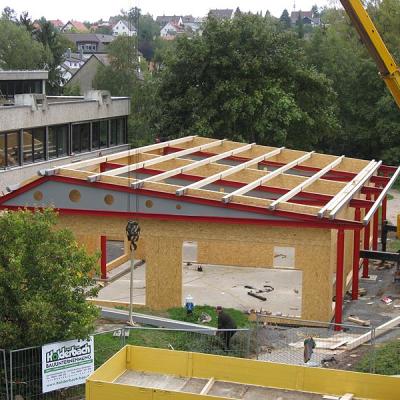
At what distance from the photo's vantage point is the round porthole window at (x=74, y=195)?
23.1 m

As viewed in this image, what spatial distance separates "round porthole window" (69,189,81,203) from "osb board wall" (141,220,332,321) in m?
2.01

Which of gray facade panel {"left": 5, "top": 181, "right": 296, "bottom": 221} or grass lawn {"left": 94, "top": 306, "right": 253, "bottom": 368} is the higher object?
gray facade panel {"left": 5, "top": 181, "right": 296, "bottom": 221}

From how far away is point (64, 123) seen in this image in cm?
4034

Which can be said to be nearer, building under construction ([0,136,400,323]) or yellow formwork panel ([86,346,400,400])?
yellow formwork panel ([86,346,400,400])

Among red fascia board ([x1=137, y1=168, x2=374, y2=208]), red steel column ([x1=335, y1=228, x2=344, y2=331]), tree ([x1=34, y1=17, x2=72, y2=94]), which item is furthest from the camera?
tree ([x1=34, y1=17, x2=72, y2=94])

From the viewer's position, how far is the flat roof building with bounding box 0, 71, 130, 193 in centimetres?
3584

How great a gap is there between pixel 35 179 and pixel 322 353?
375 inches

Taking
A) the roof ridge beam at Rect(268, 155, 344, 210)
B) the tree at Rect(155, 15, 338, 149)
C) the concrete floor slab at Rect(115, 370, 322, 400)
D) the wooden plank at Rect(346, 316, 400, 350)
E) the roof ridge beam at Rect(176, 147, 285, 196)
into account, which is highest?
the tree at Rect(155, 15, 338, 149)

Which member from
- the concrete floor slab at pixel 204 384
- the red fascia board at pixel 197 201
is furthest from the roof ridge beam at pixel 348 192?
the concrete floor slab at pixel 204 384

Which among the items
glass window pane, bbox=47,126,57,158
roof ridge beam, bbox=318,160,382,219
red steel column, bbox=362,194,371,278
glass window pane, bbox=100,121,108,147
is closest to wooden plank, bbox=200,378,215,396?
roof ridge beam, bbox=318,160,382,219

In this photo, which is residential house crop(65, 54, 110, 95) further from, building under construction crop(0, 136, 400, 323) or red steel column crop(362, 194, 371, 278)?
building under construction crop(0, 136, 400, 323)

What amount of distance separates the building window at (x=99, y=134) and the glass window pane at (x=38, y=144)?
17.7 ft

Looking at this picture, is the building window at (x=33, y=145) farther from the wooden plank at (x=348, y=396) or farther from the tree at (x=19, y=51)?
the tree at (x=19, y=51)

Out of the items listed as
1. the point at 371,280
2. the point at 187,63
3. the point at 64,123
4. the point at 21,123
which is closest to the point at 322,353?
the point at 371,280
